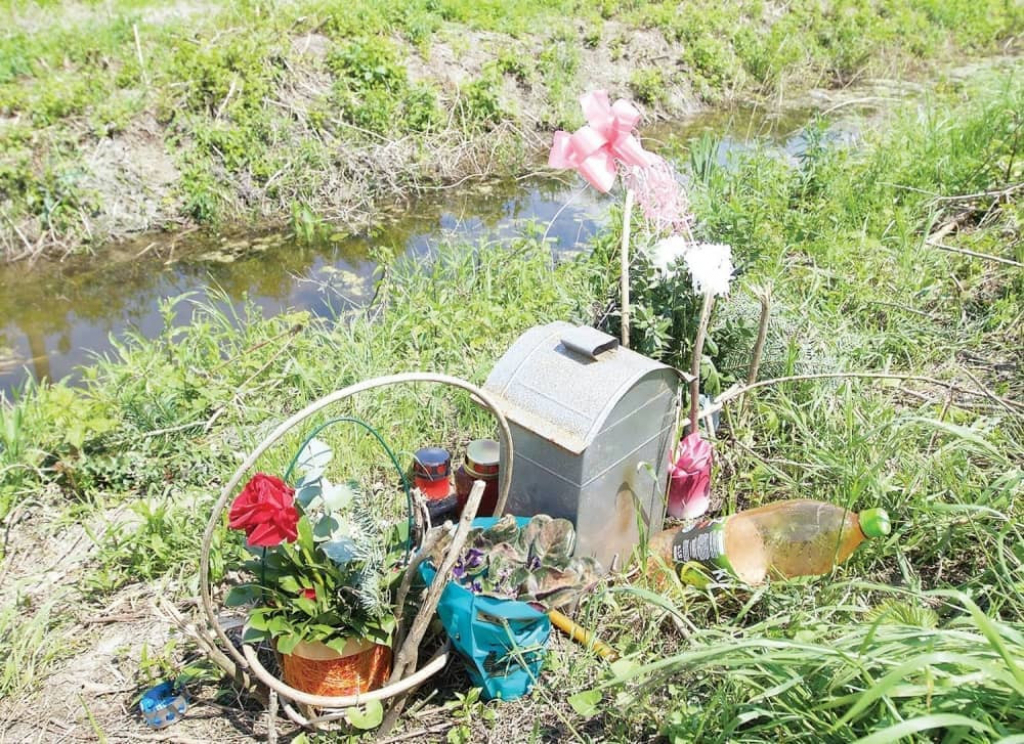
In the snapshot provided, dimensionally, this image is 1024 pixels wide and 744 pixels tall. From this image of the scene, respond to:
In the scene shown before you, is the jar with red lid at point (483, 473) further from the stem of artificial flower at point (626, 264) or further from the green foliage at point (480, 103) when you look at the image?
the green foliage at point (480, 103)

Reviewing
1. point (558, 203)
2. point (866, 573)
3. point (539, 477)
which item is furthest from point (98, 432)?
point (558, 203)

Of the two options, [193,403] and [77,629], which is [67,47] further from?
[77,629]

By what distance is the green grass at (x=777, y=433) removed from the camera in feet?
5.11

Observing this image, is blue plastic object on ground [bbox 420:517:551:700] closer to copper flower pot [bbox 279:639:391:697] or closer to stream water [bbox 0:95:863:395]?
copper flower pot [bbox 279:639:391:697]

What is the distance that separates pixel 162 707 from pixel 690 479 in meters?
1.49

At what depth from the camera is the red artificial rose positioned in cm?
161

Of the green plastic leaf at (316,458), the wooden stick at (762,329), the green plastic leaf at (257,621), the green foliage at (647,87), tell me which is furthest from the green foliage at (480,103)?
the green plastic leaf at (257,621)

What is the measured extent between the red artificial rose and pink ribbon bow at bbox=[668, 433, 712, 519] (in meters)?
1.14

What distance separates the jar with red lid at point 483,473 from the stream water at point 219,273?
2.36 metres

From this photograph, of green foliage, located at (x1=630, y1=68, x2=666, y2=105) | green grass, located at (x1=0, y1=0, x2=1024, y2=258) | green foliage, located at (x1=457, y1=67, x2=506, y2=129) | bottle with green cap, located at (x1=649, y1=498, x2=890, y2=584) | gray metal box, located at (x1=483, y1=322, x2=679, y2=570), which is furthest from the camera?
green foliage, located at (x1=630, y1=68, x2=666, y2=105)

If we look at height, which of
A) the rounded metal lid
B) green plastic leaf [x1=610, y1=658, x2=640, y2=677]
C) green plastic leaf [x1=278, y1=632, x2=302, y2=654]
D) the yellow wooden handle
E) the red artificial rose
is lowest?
the yellow wooden handle

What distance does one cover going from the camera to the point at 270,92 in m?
6.17

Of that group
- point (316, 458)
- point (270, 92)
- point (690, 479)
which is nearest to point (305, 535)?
point (316, 458)

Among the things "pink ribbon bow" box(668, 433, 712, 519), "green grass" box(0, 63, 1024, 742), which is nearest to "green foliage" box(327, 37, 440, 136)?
"green grass" box(0, 63, 1024, 742)
